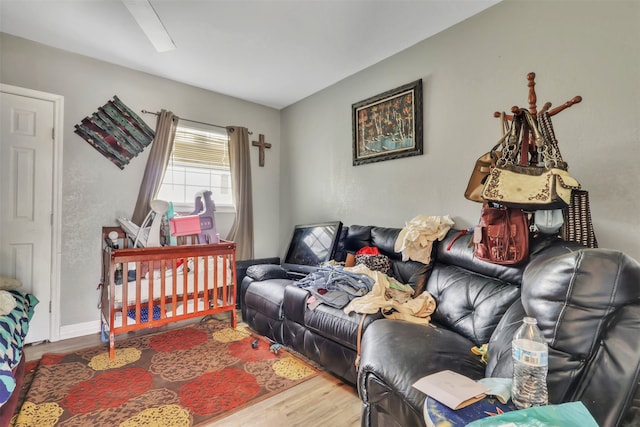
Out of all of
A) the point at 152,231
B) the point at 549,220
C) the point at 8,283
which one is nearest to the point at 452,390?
the point at 549,220

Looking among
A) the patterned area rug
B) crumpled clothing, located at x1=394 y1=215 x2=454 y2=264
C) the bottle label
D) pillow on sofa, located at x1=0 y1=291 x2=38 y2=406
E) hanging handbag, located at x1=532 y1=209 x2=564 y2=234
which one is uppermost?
hanging handbag, located at x1=532 y1=209 x2=564 y2=234

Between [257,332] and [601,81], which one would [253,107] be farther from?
[601,81]

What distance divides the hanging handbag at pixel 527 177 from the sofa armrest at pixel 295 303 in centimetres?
138

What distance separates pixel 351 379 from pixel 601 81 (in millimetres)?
2241

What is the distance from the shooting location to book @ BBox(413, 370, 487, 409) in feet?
2.59

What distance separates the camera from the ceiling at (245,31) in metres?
2.05

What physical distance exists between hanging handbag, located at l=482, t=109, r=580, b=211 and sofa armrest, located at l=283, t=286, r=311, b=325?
1377mm

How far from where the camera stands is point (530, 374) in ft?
2.68

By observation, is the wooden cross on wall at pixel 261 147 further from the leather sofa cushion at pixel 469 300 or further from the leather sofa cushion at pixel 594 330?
the leather sofa cushion at pixel 594 330

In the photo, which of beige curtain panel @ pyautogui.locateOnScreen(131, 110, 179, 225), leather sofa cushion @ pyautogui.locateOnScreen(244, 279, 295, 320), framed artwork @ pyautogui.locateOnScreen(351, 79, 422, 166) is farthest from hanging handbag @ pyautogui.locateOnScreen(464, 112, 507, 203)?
beige curtain panel @ pyautogui.locateOnScreen(131, 110, 179, 225)

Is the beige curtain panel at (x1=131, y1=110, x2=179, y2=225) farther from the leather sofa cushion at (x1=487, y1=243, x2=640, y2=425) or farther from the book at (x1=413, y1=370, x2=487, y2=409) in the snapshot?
the leather sofa cushion at (x1=487, y1=243, x2=640, y2=425)

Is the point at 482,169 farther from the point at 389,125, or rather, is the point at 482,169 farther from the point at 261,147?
the point at 261,147

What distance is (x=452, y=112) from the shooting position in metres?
2.29

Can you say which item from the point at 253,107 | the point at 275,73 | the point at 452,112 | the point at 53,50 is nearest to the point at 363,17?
the point at 452,112
